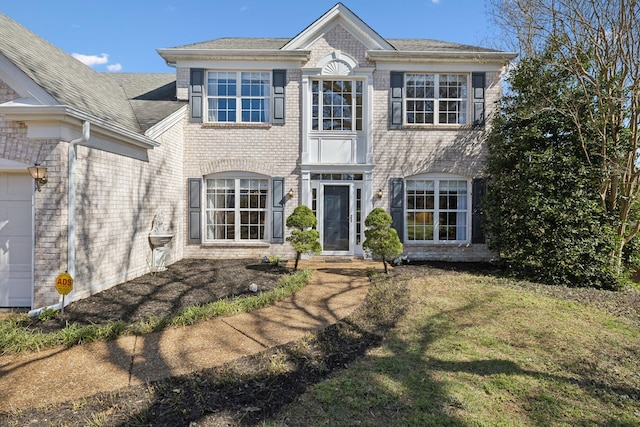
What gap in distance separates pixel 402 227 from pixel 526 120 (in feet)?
13.4

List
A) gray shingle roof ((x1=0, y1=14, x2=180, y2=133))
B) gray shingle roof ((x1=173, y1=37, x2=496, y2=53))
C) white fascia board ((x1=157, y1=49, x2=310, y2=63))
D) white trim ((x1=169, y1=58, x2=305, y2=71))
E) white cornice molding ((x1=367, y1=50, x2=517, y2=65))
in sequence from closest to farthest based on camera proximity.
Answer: gray shingle roof ((x1=0, y1=14, x2=180, y2=133)) < white fascia board ((x1=157, y1=49, x2=310, y2=63)) < white cornice molding ((x1=367, y1=50, x2=517, y2=65)) < white trim ((x1=169, y1=58, x2=305, y2=71)) < gray shingle roof ((x1=173, y1=37, x2=496, y2=53))

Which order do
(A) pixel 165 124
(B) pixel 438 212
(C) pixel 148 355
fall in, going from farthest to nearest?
(B) pixel 438 212
(A) pixel 165 124
(C) pixel 148 355

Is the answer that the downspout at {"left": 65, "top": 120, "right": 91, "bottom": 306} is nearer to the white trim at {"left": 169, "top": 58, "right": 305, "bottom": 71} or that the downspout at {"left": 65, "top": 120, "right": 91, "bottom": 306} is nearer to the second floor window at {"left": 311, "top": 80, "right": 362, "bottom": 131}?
the white trim at {"left": 169, "top": 58, "right": 305, "bottom": 71}

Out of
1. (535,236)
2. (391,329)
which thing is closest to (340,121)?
(535,236)

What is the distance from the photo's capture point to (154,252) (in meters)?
7.81

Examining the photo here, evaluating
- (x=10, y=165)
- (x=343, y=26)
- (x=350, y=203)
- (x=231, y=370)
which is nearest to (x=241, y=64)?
(x=343, y=26)

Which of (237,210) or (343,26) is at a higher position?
(343,26)

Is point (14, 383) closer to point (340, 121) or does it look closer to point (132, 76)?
point (340, 121)

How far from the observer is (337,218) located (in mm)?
9609

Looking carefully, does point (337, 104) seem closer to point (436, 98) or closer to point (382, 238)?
point (436, 98)

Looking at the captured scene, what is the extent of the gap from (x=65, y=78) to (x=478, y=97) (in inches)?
400

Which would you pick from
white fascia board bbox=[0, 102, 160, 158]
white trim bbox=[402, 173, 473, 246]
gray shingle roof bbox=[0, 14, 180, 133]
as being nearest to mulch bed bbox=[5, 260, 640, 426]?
white fascia board bbox=[0, 102, 160, 158]

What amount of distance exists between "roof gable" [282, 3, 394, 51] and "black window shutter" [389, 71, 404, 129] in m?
0.81

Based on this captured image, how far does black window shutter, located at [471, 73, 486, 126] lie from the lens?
955 cm
